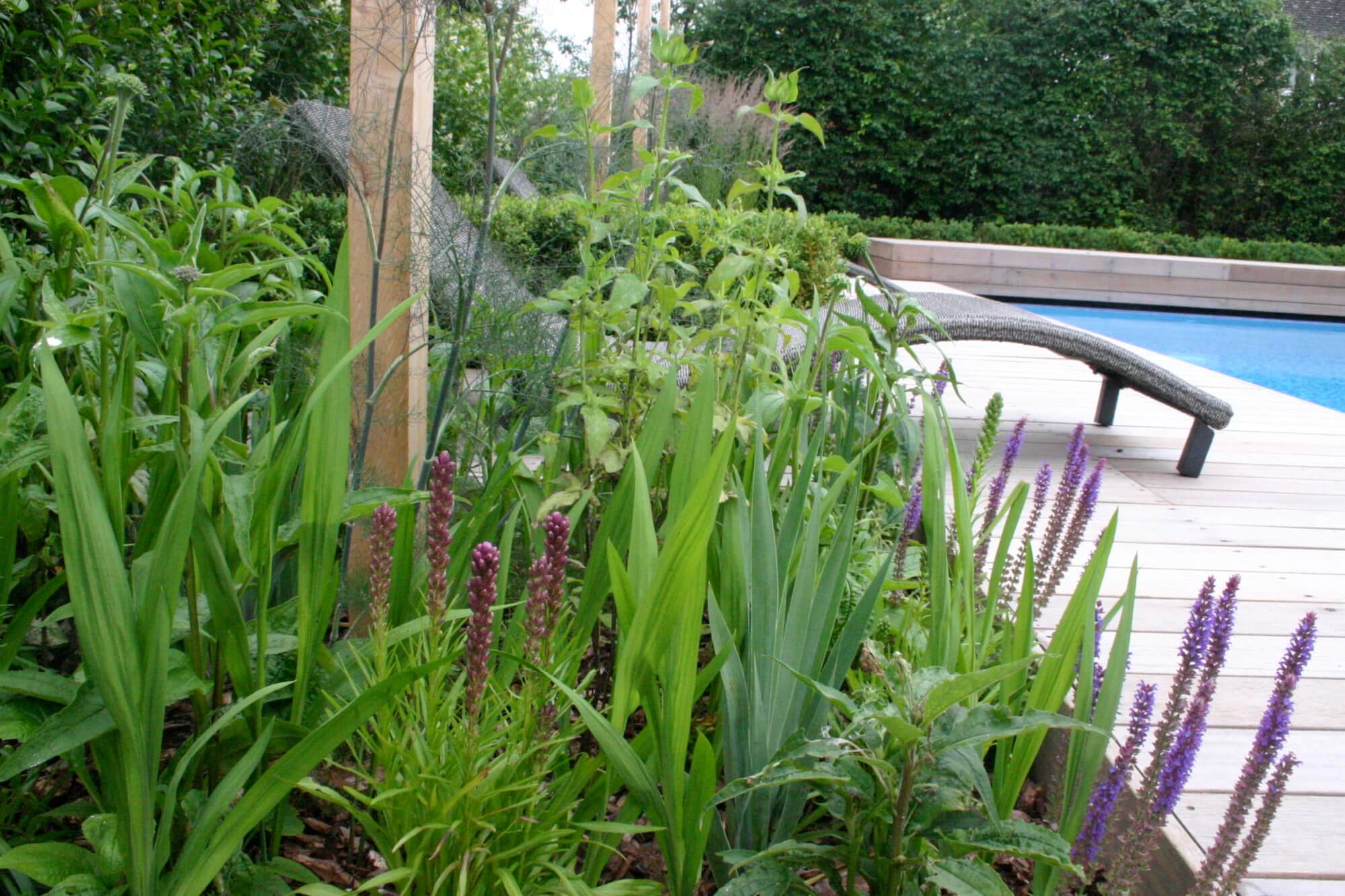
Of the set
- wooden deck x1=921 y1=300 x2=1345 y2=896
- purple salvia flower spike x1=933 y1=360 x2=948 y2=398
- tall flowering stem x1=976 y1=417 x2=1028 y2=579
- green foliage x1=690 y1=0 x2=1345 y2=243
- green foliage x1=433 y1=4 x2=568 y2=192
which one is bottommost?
wooden deck x1=921 y1=300 x2=1345 y2=896

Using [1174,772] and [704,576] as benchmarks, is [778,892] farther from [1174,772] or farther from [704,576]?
[1174,772]

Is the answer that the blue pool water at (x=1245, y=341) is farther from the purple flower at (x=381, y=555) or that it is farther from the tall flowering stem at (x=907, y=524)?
the purple flower at (x=381, y=555)

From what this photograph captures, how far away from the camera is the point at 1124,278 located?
11625 mm

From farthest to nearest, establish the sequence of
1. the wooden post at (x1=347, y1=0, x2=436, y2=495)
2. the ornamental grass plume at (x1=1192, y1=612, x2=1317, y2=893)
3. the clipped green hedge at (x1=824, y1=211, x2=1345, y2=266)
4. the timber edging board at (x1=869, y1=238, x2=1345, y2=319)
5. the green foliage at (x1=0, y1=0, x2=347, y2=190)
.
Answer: the clipped green hedge at (x1=824, y1=211, x2=1345, y2=266) → the timber edging board at (x1=869, y1=238, x2=1345, y2=319) → the green foliage at (x1=0, y1=0, x2=347, y2=190) → the wooden post at (x1=347, y1=0, x2=436, y2=495) → the ornamental grass plume at (x1=1192, y1=612, x2=1317, y2=893)

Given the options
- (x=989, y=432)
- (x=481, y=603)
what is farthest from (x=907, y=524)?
(x=481, y=603)

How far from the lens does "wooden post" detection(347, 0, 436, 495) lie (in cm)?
140

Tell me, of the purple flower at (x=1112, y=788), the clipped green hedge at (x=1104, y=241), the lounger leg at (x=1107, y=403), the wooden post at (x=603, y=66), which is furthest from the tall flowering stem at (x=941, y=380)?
the clipped green hedge at (x=1104, y=241)

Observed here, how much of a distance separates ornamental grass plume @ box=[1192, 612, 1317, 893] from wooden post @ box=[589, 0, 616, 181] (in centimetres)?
134

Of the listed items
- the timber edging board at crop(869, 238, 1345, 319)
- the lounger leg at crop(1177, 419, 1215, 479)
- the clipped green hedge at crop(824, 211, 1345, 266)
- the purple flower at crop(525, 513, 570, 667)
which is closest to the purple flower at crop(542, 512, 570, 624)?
the purple flower at crop(525, 513, 570, 667)

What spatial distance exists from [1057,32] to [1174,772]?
17.0m

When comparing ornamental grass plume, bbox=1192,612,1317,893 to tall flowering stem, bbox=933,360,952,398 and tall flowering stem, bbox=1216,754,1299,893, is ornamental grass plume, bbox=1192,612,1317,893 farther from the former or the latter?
tall flowering stem, bbox=933,360,952,398

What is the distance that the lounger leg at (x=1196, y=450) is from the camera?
3.55 metres

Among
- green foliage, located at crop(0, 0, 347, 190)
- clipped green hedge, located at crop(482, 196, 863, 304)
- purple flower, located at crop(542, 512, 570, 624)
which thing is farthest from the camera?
green foliage, located at crop(0, 0, 347, 190)

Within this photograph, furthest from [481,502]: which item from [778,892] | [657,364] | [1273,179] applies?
[1273,179]
